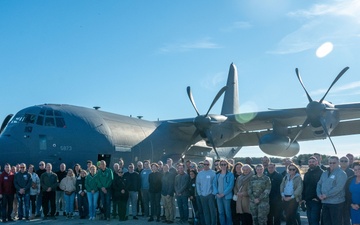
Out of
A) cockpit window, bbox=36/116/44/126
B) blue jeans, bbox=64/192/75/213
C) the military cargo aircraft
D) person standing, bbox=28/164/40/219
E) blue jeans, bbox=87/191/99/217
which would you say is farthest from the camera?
cockpit window, bbox=36/116/44/126

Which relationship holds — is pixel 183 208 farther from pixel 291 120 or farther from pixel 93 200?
pixel 291 120

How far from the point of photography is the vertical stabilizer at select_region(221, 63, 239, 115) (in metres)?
29.1

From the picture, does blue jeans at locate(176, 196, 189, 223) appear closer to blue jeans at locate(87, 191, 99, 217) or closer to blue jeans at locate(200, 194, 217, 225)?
blue jeans at locate(200, 194, 217, 225)

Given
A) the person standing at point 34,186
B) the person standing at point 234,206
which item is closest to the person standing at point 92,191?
the person standing at point 34,186

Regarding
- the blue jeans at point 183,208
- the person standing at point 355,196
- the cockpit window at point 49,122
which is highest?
the cockpit window at point 49,122

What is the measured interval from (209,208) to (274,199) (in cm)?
200

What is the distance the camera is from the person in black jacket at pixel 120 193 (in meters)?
13.1

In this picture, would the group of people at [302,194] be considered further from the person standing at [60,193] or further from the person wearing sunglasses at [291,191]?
the person standing at [60,193]

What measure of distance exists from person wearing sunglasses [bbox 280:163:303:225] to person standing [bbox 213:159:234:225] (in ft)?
4.75

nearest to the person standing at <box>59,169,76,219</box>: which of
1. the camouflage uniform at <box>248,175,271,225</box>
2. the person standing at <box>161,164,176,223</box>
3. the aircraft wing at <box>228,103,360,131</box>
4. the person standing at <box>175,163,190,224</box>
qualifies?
the person standing at <box>161,164,176,223</box>

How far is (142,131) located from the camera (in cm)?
2191

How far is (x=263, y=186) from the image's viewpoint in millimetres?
9586

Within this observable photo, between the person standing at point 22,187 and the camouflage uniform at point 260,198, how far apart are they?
8.14 m

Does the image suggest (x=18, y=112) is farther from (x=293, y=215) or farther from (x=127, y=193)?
(x=293, y=215)
